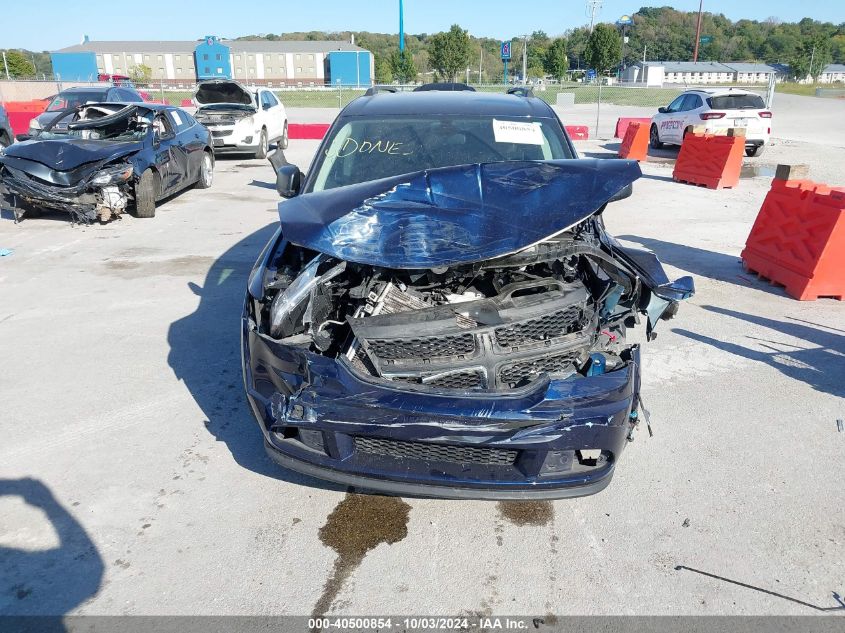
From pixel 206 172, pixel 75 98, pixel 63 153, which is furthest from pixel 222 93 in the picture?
pixel 63 153

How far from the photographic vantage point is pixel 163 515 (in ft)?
10.4

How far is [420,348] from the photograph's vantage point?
2.98 meters

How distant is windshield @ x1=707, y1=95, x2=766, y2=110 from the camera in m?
16.2

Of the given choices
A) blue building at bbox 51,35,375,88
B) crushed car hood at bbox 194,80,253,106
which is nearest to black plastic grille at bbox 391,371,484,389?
crushed car hood at bbox 194,80,253,106

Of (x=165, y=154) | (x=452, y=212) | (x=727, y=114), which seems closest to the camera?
(x=452, y=212)

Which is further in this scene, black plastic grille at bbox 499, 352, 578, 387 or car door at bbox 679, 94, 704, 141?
car door at bbox 679, 94, 704, 141

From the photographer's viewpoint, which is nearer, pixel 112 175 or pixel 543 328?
pixel 543 328

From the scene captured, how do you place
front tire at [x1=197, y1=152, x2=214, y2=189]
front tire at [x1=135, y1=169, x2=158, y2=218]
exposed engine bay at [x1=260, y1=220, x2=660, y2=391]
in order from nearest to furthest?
1. exposed engine bay at [x1=260, y1=220, x2=660, y2=391]
2. front tire at [x1=135, y1=169, x2=158, y2=218]
3. front tire at [x1=197, y1=152, x2=214, y2=189]

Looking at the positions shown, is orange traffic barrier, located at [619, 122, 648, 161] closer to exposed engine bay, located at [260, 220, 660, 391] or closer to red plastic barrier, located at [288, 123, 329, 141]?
red plastic barrier, located at [288, 123, 329, 141]

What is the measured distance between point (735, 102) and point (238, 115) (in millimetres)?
12472

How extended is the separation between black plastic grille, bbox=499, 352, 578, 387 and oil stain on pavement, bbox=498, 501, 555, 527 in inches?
26.3

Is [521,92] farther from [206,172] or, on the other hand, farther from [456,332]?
[206,172]

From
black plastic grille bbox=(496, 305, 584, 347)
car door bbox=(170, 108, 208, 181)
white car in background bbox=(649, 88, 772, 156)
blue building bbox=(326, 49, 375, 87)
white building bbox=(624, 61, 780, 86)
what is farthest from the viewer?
blue building bbox=(326, 49, 375, 87)

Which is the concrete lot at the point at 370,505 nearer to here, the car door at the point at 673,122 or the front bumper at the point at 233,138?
the front bumper at the point at 233,138
